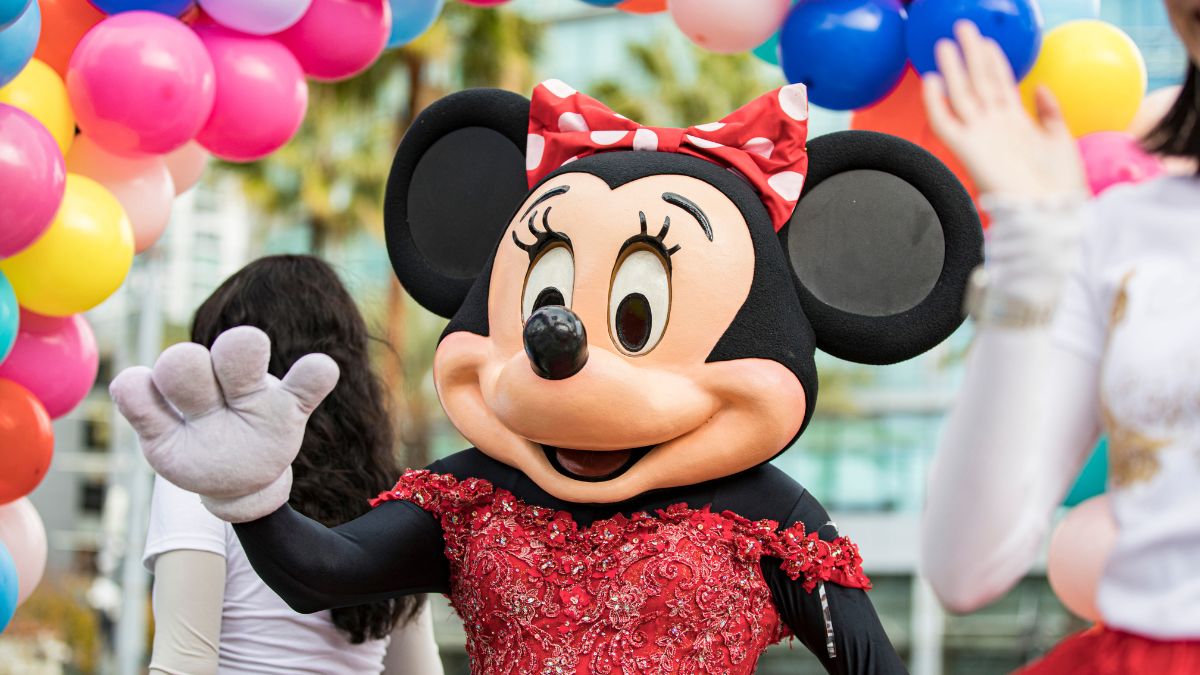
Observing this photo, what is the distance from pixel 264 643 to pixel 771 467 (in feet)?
3.81

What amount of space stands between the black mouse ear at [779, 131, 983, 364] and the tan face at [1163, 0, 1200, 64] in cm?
118

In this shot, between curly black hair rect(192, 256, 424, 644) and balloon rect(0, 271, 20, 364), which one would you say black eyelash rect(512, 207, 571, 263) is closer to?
curly black hair rect(192, 256, 424, 644)

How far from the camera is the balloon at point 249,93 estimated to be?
3.52m

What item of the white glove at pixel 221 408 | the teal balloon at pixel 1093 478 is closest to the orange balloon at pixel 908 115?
the teal balloon at pixel 1093 478

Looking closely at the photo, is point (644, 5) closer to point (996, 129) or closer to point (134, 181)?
point (134, 181)

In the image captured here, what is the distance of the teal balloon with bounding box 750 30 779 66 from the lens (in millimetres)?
3760

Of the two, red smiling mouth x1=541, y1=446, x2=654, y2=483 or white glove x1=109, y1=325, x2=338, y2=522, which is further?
red smiling mouth x1=541, y1=446, x2=654, y2=483

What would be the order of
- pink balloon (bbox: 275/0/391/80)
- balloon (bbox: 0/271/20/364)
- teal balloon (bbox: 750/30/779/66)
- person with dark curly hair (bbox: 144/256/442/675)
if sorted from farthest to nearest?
teal balloon (bbox: 750/30/779/66), pink balloon (bbox: 275/0/391/80), balloon (bbox: 0/271/20/364), person with dark curly hair (bbox: 144/256/442/675)

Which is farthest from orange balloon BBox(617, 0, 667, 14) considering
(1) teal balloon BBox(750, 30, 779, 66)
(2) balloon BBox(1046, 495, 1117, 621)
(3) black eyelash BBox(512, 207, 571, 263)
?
(2) balloon BBox(1046, 495, 1117, 621)

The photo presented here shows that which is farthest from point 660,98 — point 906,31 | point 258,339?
point 258,339

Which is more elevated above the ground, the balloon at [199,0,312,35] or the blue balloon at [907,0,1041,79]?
the balloon at [199,0,312,35]

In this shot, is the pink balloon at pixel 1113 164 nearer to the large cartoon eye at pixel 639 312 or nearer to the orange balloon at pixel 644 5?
the large cartoon eye at pixel 639 312

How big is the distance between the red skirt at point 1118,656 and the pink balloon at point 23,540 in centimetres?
249

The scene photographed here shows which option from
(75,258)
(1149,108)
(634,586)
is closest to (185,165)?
(75,258)
